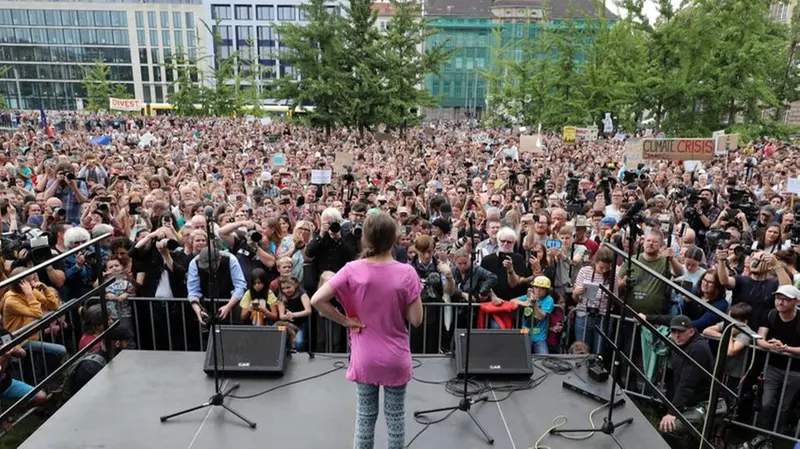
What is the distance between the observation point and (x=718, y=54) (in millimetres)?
19188

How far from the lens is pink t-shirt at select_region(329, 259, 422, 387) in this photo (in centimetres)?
309

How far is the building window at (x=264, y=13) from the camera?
81312 millimetres

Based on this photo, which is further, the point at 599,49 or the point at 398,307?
the point at 599,49

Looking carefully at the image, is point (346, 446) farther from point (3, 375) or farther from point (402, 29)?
point (402, 29)

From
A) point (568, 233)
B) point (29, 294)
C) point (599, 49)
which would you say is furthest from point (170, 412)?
point (599, 49)

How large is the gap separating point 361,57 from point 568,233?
21.0 meters

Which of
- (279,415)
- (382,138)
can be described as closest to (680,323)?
(279,415)

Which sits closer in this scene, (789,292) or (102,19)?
(789,292)

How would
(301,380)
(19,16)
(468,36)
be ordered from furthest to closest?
(19,16), (468,36), (301,380)

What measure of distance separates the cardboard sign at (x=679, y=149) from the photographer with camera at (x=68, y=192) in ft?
38.4

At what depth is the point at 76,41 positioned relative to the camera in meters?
84.6

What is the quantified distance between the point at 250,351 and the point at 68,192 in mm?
6300

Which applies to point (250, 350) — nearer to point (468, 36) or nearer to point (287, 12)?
point (468, 36)

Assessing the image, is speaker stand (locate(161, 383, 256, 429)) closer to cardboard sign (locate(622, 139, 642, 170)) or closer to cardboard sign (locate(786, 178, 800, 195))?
cardboard sign (locate(786, 178, 800, 195))
